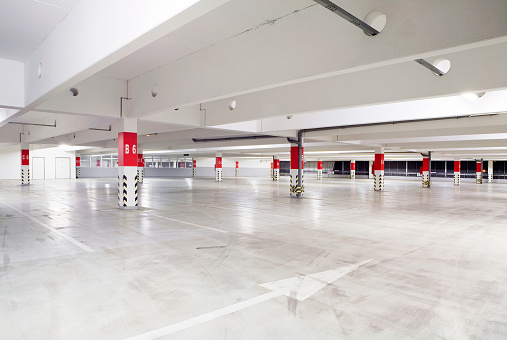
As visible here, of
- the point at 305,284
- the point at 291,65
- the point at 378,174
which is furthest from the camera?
the point at 378,174

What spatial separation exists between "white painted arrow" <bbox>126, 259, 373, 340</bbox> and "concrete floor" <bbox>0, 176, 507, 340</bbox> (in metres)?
0.03

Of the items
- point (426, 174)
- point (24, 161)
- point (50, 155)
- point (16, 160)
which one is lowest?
point (426, 174)

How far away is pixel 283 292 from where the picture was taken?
479 centimetres

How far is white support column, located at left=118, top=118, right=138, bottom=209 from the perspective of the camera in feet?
44.7

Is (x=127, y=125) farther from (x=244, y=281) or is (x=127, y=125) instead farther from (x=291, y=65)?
(x=244, y=281)

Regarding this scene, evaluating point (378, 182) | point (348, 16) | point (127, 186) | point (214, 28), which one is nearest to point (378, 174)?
point (378, 182)

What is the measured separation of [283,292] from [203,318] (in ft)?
4.47

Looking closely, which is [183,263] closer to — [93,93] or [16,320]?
[16,320]

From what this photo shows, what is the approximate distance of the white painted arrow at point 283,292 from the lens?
12.0ft

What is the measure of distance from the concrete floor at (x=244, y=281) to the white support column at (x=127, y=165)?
3.70 meters

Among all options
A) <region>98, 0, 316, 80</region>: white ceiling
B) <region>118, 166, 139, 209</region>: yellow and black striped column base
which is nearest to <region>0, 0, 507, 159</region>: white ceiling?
<region>98, 0, 316, 80</region>: white ceiling

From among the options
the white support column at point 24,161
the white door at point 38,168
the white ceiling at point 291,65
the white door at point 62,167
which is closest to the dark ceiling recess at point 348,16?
the white ceiling at point 291,65

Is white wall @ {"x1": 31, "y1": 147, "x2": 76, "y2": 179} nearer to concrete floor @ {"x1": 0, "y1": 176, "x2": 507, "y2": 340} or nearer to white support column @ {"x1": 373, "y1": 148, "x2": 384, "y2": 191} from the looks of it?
concrete floor @ {"x1": 0, "y1": 176, "x2": 507, "y2": 340}

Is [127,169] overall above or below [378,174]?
above
